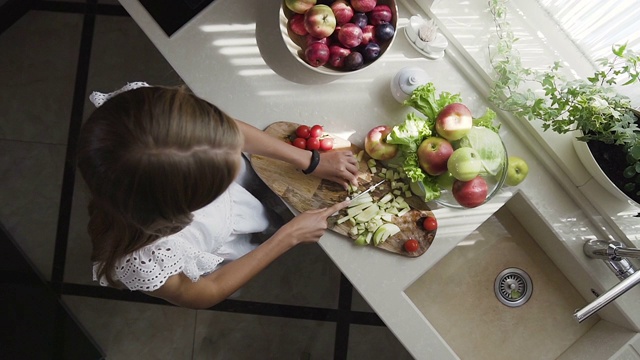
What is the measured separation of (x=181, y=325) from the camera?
1.99 metres

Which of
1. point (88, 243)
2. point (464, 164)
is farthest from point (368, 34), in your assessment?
point (88, 243)

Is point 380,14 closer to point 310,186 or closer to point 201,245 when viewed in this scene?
point 310,186

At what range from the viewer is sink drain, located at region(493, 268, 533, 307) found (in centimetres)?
142

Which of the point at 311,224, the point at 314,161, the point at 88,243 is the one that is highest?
the point at 314,161

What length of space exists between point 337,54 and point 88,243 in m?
1.32

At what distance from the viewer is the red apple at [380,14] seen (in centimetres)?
121

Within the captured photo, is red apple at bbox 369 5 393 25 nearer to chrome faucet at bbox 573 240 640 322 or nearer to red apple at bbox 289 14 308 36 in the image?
red apple at bbox 289 14 308 36

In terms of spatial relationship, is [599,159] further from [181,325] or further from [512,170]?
[181,325]

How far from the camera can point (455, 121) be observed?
3.76ft

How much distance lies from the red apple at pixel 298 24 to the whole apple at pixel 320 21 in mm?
25

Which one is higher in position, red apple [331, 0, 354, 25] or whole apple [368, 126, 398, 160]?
red apple [331, 0, 354, 25]

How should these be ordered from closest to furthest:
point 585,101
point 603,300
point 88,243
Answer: point 603,300 < point 585,101 < point 88,243

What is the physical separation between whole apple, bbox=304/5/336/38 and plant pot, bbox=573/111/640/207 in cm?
61

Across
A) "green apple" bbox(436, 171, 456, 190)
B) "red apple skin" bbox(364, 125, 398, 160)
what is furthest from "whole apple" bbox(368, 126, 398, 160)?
"green apple" bbox(436, 171, 456, 190)
